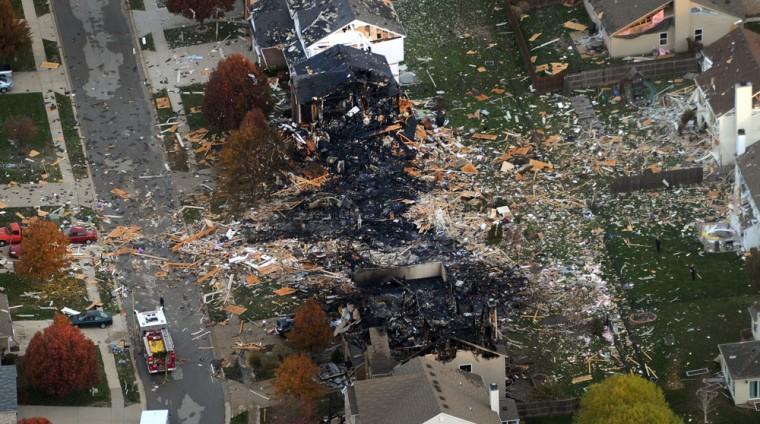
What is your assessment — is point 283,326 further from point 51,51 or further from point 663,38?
point 51,51

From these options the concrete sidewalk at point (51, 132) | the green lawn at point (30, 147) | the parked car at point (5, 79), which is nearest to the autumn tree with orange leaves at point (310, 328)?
the concrete sidewalk at point (51, 132)

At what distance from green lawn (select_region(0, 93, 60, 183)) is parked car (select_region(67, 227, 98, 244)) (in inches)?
220

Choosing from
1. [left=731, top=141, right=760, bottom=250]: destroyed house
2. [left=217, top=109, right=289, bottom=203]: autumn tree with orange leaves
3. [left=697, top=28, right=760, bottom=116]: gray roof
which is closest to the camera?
[left=731, top=141, right=760, bottom=250]: destroyed house

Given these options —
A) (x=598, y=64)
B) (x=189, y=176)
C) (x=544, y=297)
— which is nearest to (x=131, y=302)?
(x=189, y=176)

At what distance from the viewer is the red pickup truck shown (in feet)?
296

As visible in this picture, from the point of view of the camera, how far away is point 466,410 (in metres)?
74.1

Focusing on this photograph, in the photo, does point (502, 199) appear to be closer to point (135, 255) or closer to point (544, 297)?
point (544, 297)

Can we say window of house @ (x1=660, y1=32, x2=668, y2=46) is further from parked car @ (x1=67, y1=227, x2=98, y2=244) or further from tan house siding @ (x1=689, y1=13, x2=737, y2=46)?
parked car @ (x1=67, y1=227, x2=98, y2=244)

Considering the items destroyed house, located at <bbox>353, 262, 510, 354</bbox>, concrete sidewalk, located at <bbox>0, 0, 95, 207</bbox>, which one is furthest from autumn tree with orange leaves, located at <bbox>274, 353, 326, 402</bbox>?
concrete sidewalk, located at <bbox>0, 0, 95, 207</bbox>

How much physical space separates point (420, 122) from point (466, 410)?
28.4 m

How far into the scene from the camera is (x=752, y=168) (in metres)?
88.7

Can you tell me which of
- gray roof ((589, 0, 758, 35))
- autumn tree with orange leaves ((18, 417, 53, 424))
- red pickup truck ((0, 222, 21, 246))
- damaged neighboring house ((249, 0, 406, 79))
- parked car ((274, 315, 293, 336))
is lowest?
autumn tree with orange leaves ((18, 417, 53, 424))

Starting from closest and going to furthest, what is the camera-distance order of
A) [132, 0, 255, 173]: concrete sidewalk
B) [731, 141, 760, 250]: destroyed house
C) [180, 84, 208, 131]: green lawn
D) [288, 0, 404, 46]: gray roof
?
[731, 141, 760, 250]: destroyed house
[180, 84, 208, 131]: green lawn
[288, 0, 404, 46]: gray roof
[132, 0, 255, 173]: concrete sidewalk

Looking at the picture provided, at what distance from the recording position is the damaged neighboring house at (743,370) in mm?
78688
